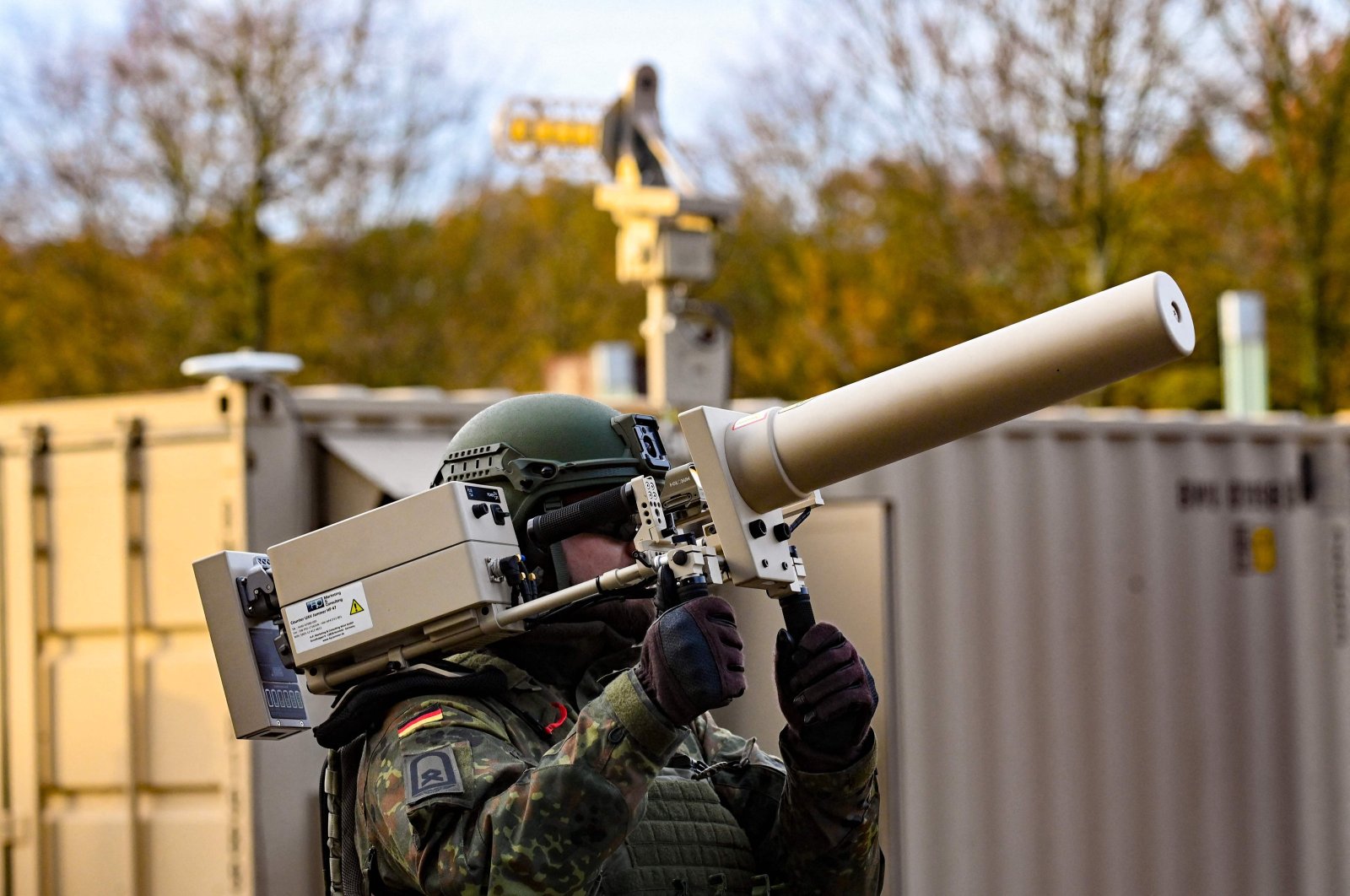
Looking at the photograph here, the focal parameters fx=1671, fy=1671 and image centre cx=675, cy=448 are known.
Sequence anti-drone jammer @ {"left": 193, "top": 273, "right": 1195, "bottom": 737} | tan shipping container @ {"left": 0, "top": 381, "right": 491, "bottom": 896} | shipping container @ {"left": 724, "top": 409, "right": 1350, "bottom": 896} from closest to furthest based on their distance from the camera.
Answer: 1. anti-drone jammer @ {"left": 193, "top": 273, "right": 1195, "bottom": 737}
2. tan shipping container @ {"left": 0, "top": 381, "right": 491, "bottom": 896}
3. shipping container @ {"left": 724, "top": 409, "right": 1350, "bottom": 896}

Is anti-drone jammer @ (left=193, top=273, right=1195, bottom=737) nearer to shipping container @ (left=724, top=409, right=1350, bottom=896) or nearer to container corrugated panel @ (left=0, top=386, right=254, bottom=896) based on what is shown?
container corrugated panel @ (left=0, top=386, right=254, bottom=896)

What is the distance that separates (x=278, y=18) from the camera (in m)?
15.2

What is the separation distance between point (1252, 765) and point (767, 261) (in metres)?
12.5

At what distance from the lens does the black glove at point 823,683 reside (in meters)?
2.63

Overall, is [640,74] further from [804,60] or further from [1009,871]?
[804,60]

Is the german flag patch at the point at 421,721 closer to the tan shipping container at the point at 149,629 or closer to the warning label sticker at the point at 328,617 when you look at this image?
the warning label sticker at the point at 328,617

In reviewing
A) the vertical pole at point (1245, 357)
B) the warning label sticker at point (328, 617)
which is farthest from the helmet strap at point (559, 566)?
the vertical pole at point (1245, 357)

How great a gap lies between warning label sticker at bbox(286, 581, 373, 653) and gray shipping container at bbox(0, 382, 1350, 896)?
9.81 feet

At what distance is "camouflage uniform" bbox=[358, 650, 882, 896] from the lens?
2453 millimetres

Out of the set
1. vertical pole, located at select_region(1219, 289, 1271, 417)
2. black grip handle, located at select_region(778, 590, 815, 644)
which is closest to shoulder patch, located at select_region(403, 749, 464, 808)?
black grip handle, located at select_region(778, 590, 815, 644)

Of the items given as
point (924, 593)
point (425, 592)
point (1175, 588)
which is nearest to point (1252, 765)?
point (1175, 588)

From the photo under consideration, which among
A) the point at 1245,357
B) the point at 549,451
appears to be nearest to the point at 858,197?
the point at 1245,357

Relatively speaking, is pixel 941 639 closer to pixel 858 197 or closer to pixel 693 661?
pixel 693 661

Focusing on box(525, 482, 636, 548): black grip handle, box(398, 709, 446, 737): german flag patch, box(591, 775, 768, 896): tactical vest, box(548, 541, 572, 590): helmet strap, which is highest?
box(525, 482, 636, 548): black grip handle
